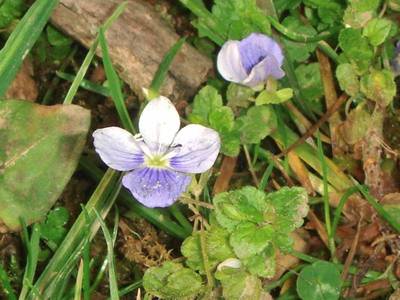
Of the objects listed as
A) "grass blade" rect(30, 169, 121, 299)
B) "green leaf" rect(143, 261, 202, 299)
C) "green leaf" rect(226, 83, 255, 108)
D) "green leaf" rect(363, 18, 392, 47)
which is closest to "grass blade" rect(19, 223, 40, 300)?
"grass blade" rect(30, 169, 121, 299)

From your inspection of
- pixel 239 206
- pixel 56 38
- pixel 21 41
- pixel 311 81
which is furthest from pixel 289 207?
pixel 56 38

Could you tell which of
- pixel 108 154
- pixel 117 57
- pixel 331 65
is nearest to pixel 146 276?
pixel 108 154

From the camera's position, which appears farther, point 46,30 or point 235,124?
point 46,30

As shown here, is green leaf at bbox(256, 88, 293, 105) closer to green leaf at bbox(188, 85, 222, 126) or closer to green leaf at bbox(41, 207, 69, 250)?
green leaf at bbox(188, 85, 222, 126)

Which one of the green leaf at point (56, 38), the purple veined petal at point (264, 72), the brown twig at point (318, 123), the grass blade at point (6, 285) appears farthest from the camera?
the green leaf at point (56, 38)

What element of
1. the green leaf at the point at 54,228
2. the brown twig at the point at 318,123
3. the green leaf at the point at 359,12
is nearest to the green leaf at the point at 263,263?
the brown twig at the point at 318,123

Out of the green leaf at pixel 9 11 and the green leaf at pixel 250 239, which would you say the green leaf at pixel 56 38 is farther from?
the green leaf at pixel 250 239

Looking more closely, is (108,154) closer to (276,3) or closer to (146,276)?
(146,276)
